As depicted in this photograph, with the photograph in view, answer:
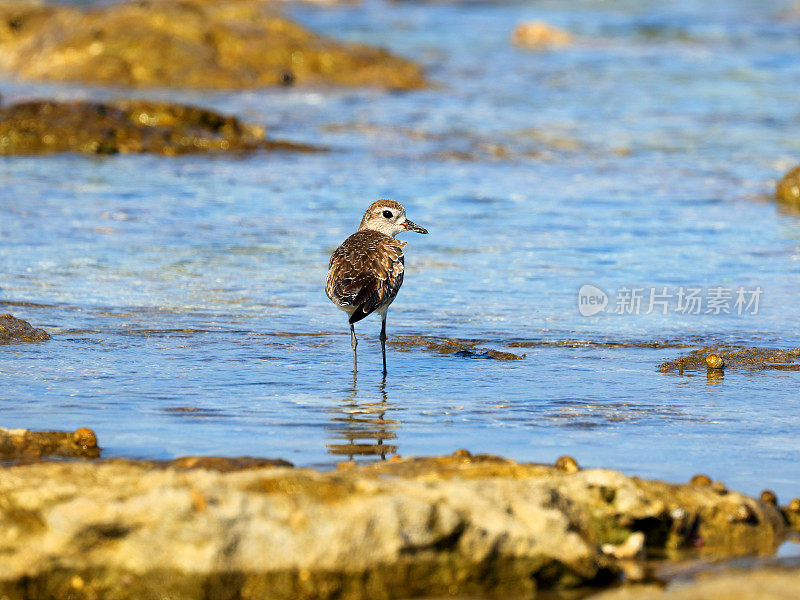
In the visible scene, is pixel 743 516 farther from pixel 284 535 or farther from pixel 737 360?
pixel 737 360

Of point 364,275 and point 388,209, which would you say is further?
point 388,209

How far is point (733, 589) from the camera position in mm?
4215

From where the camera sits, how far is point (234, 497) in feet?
14.4

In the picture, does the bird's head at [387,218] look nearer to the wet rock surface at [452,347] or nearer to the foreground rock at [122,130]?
the wet rock surface at [452,347]

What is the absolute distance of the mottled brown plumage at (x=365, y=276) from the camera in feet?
26.5

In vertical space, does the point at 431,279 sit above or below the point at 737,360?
above

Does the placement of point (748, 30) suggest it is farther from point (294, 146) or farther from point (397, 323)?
point (397, 323)

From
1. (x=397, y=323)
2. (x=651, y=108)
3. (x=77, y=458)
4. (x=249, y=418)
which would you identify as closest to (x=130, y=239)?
(x=397, y=323)

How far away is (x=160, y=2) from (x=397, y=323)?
1976 centimetres

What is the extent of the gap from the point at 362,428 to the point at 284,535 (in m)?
2.40

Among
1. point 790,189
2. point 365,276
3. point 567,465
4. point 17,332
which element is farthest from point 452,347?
point 790,189

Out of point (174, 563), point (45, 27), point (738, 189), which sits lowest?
point (174, 563)

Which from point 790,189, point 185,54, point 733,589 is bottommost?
point 733,589

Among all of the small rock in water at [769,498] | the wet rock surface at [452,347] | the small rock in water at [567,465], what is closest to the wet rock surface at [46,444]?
the small rock in water at [567,465]
